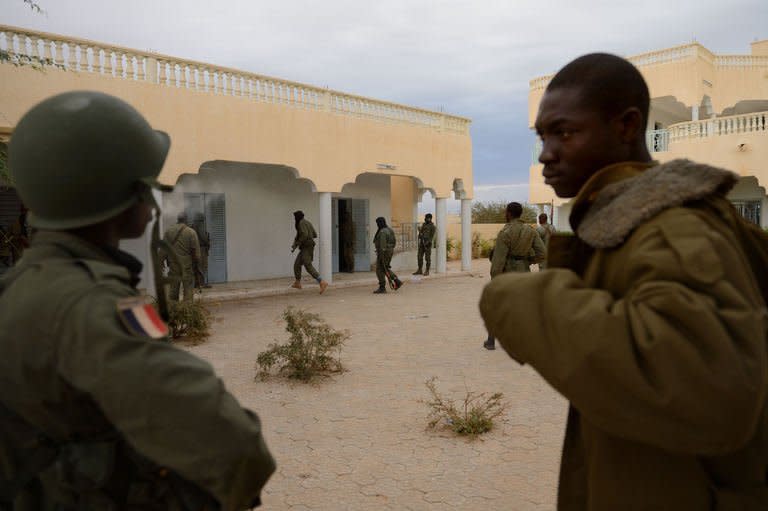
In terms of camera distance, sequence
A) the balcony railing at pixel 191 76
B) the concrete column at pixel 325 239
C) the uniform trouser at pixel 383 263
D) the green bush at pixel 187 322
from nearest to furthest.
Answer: the green bush at pixel 187 322
the balcony railing at pixel 191 76
the uniform trouser at pixel 383 263
the concrete column at pixel 325 239

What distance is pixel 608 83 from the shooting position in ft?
3.65

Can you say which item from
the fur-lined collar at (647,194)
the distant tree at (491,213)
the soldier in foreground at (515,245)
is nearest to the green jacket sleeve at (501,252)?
the soldier in foreground at (515,245)

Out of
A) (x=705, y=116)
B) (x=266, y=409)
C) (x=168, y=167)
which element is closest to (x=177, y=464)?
(x=266, y=409)

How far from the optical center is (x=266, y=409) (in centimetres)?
466

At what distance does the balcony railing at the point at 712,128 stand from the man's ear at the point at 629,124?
1597 centimetres

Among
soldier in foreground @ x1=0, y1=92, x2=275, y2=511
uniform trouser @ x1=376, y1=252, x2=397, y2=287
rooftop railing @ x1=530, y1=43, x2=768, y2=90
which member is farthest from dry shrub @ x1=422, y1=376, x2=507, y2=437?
rooftop railing @ x1=530, y1=43, x2=768, y2=90

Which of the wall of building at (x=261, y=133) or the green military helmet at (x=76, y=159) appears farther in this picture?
Answer: the wall of building at (x=261, y=133)

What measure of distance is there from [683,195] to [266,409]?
4.25 metres

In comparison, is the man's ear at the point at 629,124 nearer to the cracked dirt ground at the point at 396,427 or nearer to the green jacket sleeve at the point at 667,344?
the green jacket sleeve at the point at 667,344

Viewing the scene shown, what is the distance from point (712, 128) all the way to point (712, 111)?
260cm

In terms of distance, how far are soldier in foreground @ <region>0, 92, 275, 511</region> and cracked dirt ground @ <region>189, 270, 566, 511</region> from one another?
2223 millimetres

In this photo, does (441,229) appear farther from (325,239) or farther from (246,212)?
(246,212)

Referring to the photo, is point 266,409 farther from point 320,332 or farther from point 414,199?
point 414,199

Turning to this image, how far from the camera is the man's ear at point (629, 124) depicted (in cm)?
113
